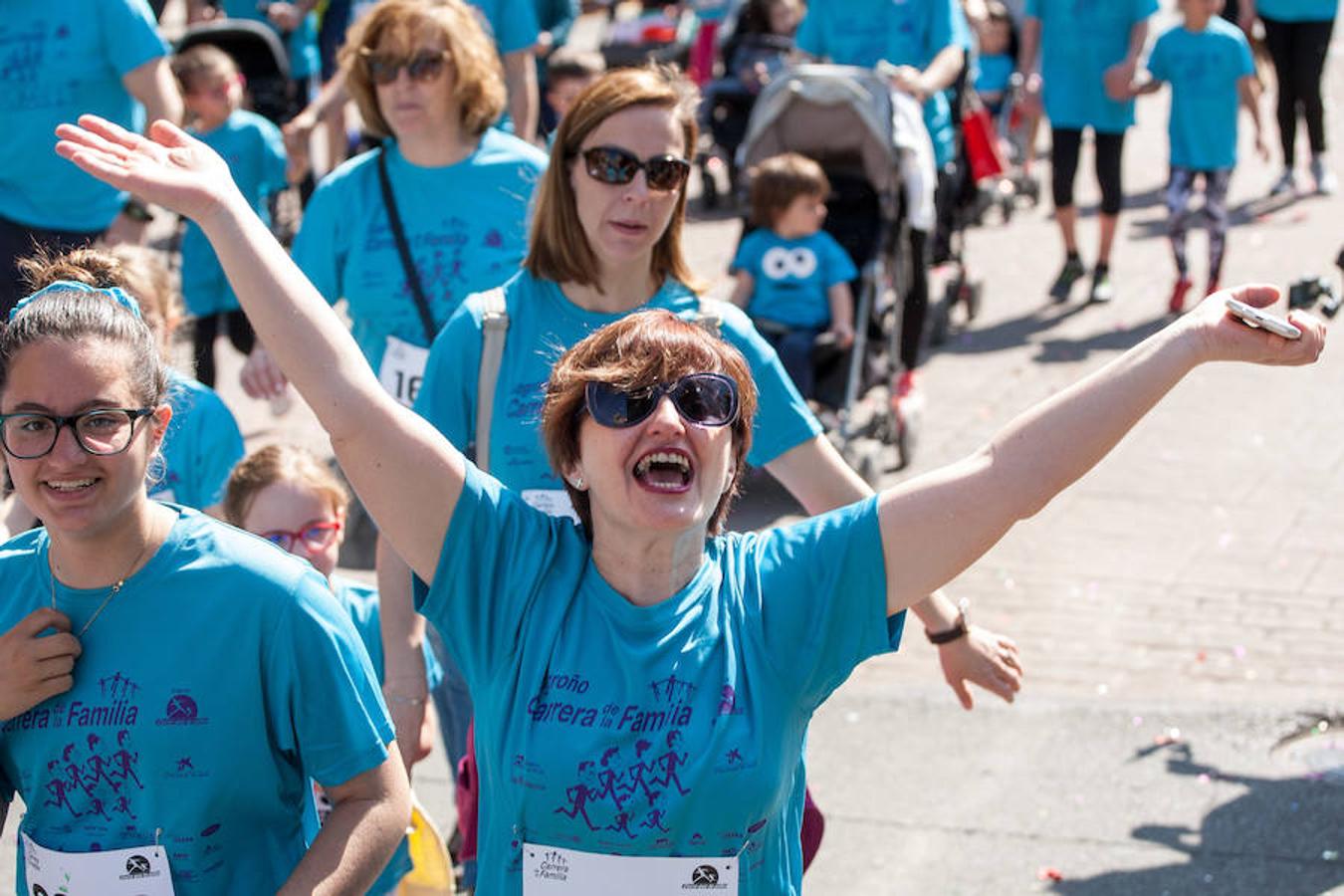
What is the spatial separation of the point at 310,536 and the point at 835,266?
438 centimetres

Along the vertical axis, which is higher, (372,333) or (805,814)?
(372,333)

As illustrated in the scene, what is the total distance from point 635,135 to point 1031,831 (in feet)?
7.76

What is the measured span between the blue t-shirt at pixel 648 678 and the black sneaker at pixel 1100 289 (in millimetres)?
8849

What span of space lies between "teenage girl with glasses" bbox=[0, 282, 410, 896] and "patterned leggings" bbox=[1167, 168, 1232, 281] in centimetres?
882

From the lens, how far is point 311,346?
2.76 m

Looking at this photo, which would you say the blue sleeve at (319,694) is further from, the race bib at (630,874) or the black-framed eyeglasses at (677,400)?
the black-framed eyeglasses at (677,400)

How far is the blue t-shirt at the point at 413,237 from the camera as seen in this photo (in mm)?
5113

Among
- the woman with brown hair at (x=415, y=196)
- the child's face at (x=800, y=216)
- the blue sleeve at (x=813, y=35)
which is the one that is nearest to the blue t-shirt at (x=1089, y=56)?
the blue sleeve at (x=813, y=35)

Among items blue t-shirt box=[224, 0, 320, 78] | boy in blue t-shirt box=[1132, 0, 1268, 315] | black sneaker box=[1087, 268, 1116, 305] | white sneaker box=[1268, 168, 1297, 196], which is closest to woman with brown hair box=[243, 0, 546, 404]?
boy in blue t-shirt box=[1132, 0, 1268, 315]

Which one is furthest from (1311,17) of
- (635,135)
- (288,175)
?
(635,135)

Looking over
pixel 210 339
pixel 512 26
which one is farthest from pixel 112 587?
Result: pixel 210 339

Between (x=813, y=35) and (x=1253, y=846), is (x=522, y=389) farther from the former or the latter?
(x=813, y=35)

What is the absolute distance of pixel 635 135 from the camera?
4.04 meters

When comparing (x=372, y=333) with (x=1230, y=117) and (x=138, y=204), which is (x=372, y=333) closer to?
(x=138, y=204)
